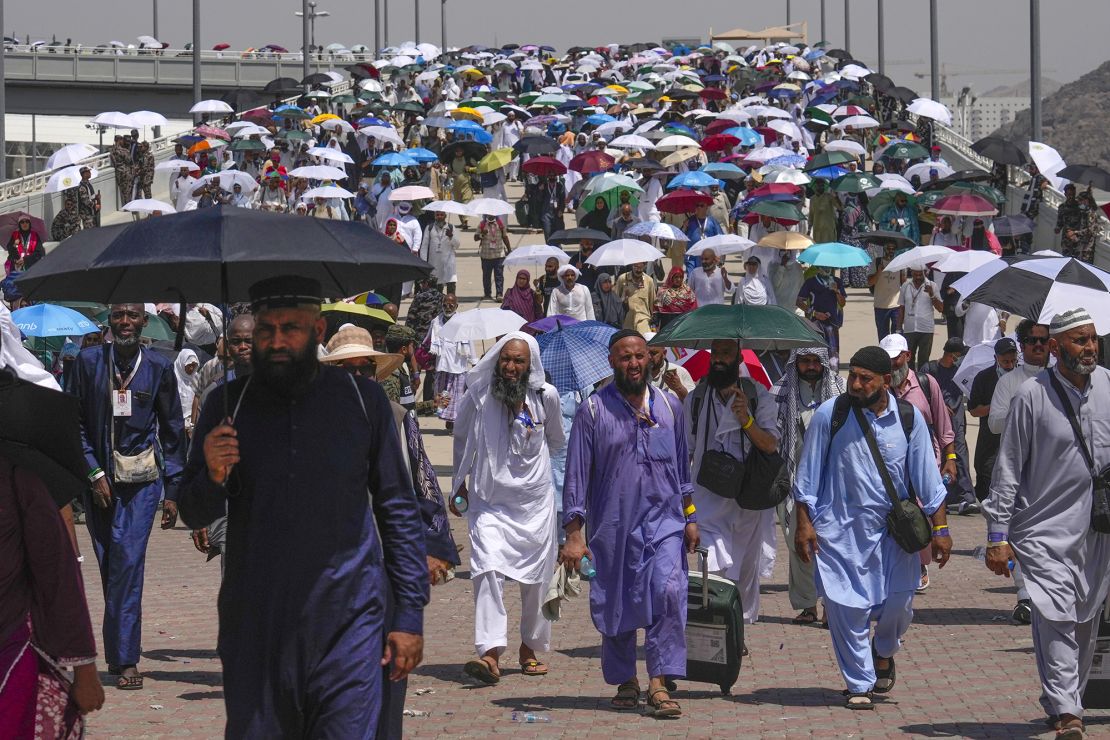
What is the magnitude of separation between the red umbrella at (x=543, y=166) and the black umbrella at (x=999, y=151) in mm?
6150

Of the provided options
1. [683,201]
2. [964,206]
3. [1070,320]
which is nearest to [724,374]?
[1070,320]

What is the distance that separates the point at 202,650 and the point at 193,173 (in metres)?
20.8

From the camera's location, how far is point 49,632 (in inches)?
198

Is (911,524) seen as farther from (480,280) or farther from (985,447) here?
(480,280)

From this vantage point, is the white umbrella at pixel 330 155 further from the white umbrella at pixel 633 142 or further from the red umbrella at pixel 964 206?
the red umbrella at pixel 964 206

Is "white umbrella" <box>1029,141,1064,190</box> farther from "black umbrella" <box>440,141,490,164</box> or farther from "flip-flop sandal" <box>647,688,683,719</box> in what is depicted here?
"flip-flop sandal" <box>647,688,683,719</box>

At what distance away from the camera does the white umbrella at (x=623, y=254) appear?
1939cm

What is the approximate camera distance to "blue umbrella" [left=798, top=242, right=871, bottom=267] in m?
18.3

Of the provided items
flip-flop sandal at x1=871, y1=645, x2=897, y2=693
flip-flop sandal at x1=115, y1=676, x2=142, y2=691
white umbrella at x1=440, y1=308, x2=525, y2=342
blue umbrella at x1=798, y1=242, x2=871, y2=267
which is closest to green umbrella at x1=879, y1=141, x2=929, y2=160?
blue umbrella at x1=798, y1=242, x2=871, y2=267

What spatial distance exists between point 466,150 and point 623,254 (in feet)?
42.3

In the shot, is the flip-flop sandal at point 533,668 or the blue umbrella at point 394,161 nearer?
the flip-flop sandal at point 533,668

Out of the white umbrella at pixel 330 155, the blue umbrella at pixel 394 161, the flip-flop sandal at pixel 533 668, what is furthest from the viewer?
the white umbrella at pixel 330 155

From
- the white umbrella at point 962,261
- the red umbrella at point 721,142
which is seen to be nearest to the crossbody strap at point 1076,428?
the white umbrella at point 962,261

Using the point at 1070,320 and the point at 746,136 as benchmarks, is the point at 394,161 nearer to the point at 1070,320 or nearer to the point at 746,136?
the point at 746,136
